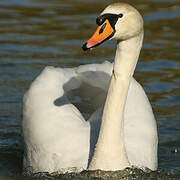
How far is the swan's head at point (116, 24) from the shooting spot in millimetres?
5105

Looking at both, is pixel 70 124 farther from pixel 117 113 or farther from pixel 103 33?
pixel 103 33

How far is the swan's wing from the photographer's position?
6.12m

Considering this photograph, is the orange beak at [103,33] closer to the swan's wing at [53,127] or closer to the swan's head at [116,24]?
the swan's head at [116,24]

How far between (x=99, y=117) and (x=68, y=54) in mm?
4341

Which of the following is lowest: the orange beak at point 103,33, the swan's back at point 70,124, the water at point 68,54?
the water at point 68,54

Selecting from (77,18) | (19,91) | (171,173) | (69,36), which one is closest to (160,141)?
(171,173)

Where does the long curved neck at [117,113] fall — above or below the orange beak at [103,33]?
below

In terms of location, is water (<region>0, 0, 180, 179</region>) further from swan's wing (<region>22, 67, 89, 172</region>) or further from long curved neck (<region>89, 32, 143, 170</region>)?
long curved neck (<region>89, 32, 143, 170</region>)

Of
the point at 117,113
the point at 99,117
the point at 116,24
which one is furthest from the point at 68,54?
the point at 116,24

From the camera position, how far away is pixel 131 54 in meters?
5.48

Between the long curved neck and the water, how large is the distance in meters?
0.85

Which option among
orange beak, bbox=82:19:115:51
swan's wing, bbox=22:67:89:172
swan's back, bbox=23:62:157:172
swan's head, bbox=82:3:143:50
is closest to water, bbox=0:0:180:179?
swan's back, bbox=23:62:157:172

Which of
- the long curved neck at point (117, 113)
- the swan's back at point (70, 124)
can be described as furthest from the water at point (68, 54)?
the long curved neck at point (117, 113)

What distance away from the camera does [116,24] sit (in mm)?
5184
